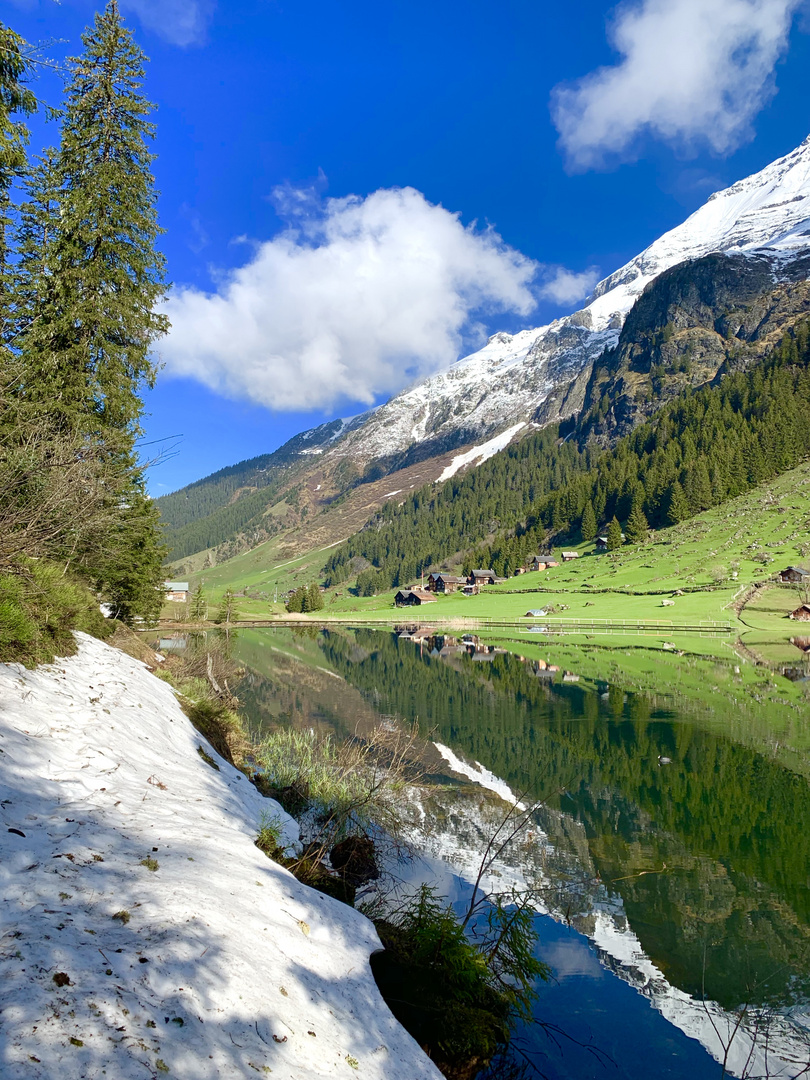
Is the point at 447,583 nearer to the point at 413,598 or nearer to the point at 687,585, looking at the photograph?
the point at 413,598

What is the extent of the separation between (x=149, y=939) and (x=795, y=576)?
83.0 metres

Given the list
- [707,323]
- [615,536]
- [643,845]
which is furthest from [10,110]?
[707,323]

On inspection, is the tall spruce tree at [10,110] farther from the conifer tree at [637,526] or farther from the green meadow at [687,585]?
the conifer tree at [637,526]

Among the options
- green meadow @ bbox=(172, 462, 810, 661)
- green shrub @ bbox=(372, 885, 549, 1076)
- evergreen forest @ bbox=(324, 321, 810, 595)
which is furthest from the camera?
evergreen forest @ bbox=(324, 321, 810, 595)

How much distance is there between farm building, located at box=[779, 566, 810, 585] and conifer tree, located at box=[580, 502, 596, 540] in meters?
57.5

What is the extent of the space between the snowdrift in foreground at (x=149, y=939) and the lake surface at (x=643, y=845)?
4.44m

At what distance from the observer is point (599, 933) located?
11273 mm

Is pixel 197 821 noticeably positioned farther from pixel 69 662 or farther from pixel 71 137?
pixel 71 137

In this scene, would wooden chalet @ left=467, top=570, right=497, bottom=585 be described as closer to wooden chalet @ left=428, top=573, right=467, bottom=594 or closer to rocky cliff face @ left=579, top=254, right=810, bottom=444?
wooden chalet @ left=428, top=573, right=467, bottom=594

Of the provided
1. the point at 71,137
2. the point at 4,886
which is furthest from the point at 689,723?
the point at 71,137

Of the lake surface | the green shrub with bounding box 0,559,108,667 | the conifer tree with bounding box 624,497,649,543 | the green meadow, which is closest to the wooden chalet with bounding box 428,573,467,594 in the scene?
the green meadow

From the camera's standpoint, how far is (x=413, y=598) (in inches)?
5276

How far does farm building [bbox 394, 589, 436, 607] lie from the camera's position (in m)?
132

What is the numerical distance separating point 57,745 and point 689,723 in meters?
28.8
